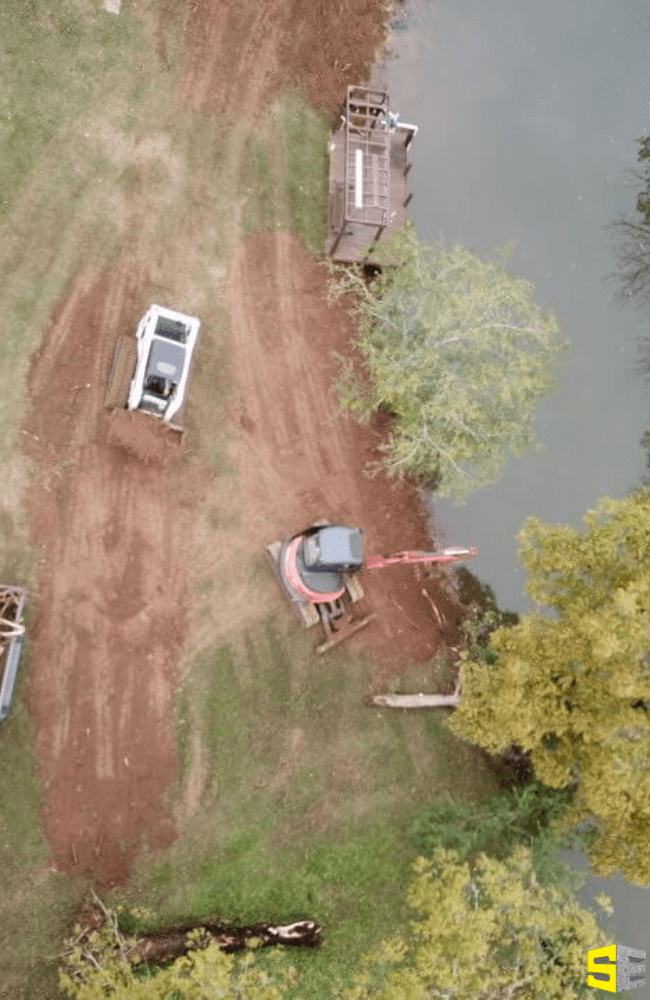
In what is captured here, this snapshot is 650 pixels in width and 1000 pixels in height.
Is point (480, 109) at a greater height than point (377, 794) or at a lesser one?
greater

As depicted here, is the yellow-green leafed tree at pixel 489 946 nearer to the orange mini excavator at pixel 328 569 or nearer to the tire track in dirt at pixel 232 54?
the orange mini excavator at pixel 328 569

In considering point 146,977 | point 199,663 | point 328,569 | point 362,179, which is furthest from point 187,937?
point 362,179

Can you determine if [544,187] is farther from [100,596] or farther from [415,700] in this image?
[100,596]

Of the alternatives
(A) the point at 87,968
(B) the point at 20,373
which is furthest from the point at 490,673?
(B) the point at 20,373

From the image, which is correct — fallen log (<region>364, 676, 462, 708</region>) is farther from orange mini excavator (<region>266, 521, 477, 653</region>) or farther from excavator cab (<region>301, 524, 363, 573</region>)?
excavator cab (<region>301, 524, 363, 573</region>)

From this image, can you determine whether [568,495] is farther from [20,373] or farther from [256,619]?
[20,373]

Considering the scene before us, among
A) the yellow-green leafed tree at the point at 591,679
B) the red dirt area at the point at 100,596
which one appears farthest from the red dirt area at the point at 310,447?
the yellow-green leafed tree at the point at 591,679
